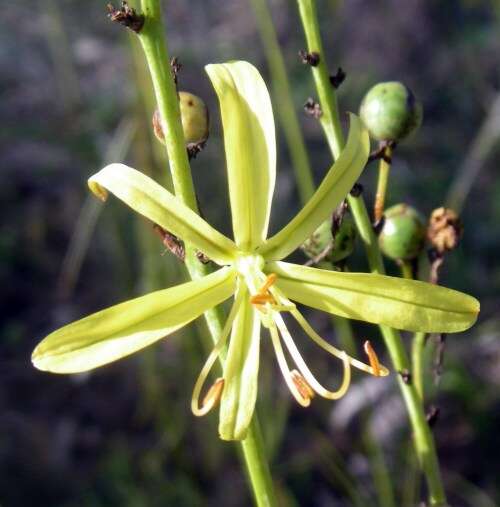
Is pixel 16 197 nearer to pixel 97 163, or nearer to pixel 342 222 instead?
pixel 97 163

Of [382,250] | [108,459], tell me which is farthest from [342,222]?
[108,459]

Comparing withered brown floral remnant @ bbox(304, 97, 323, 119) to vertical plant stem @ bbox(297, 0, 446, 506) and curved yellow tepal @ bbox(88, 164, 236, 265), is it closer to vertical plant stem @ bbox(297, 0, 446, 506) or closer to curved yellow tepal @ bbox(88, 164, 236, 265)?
vertical plant stem @ bbox(297, 0, 446, 506)

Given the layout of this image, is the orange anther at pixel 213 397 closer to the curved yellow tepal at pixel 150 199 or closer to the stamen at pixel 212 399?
the stamen at pixel 212 399

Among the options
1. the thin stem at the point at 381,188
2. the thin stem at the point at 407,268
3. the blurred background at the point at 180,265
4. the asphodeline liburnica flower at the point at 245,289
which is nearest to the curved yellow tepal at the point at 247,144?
the asphodeline liburnica flower at the point at 245,289

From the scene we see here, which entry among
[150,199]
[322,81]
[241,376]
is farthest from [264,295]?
[322,81]

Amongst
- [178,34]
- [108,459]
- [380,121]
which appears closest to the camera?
[380,121]

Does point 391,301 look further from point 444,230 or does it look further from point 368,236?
point 444,230

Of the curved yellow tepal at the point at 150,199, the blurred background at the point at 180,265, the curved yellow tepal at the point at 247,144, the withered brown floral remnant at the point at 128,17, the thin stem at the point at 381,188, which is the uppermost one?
the blurred background at the point at 180,265

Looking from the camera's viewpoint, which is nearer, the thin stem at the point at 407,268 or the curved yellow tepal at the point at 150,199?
the curved yellow tepal at the point at 150,199
